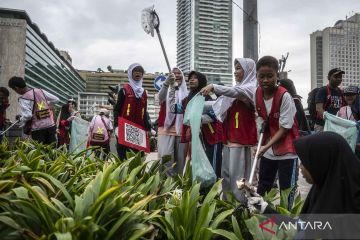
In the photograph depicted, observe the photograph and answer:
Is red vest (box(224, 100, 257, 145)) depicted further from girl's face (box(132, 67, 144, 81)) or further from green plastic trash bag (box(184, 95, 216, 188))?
girl's face (box(132, 67, 144, 81))

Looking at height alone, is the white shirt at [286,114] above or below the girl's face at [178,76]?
below

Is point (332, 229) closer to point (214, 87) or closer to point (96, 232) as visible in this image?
point (96, 232)

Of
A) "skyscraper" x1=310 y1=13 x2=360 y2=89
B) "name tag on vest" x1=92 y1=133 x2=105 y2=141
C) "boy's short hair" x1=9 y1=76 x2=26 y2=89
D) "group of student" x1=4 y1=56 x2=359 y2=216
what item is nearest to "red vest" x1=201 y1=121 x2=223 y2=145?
"group of student" x1=4 y1=56 x2=359 y2=216

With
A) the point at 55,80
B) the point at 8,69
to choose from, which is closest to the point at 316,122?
the point at 8,69

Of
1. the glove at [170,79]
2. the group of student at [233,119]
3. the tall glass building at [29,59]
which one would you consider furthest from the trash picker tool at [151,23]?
the tall glass building at [29,59]

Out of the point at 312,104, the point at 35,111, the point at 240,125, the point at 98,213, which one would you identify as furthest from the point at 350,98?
the point at 35,111

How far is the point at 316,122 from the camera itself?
20.3ft

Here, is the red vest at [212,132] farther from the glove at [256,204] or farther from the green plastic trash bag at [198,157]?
the glove at [256,204]

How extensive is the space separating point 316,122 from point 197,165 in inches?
134

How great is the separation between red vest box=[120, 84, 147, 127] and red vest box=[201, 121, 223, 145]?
4.16 ft

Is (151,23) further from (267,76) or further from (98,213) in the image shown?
(98,213)

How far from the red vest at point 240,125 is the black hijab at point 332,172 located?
6.29ft

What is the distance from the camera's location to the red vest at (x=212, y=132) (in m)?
4.76

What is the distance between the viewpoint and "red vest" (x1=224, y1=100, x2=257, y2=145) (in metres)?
3.79
